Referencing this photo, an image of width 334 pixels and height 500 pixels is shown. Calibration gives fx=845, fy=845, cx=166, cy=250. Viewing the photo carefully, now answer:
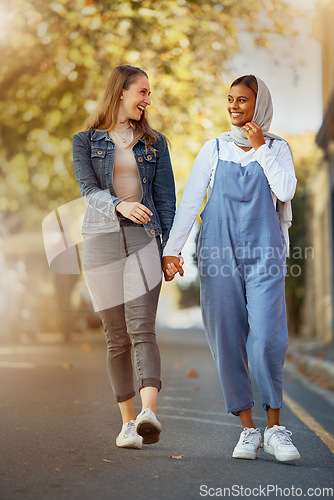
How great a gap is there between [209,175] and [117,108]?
657 mm

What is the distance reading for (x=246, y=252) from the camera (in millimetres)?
4777

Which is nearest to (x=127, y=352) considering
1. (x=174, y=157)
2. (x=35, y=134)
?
(x=174, y=157)

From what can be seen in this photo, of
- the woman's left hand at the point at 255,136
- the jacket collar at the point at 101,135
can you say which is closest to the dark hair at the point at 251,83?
the woman's left hand at the point at 255,136

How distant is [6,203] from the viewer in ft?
98.2

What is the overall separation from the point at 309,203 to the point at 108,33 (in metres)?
11.9

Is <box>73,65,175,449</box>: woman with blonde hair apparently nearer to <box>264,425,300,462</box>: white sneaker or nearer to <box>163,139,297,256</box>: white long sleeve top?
<box>163,139,297,256</box>: white long sleeve top

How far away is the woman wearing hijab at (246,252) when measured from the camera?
471 centimetres

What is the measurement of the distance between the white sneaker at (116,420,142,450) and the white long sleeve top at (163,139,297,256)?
104 centimetres

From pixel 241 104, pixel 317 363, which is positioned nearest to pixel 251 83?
pixel 241 104

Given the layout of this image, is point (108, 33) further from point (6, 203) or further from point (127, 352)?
point (6, 203)

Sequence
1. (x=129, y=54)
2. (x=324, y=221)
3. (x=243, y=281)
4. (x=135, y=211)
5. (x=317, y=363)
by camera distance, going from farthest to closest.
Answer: (x=324, y=221)
(x=129, y=54)
(x=317, y=363)
(x=243, y=281)
(x=135, y=211)

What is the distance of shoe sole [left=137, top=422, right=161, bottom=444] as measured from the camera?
14.7ft

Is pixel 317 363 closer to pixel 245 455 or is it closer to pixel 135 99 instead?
pixel 245 455

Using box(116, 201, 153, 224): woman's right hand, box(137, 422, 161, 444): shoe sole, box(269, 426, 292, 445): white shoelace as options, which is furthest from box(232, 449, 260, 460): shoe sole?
box(116, 201, 153, 224): woman's right hand
